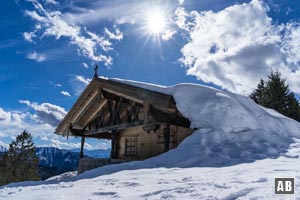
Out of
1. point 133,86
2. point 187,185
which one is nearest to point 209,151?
point 187,185

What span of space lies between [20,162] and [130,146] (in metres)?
25.5

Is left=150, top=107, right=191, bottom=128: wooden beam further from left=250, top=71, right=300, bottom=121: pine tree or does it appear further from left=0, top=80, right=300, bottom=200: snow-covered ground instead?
left=250, top=71, right=300, bottom=121: pine tree

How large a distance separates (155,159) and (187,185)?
3.95 meters

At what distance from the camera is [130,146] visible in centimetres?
1744

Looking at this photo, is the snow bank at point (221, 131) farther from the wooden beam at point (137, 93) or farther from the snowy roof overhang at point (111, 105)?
the snowy roof overhang at point (111, 105)

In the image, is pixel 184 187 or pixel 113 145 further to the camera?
pixel 113 145

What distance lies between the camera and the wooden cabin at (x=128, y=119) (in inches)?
476

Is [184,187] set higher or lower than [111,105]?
lower

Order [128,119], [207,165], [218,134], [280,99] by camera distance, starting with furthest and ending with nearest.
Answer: [280,99] → [128,119] → [218,134] → [207,165]

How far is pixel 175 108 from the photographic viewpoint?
39.5 ft

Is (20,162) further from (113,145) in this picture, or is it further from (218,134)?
(218,134)

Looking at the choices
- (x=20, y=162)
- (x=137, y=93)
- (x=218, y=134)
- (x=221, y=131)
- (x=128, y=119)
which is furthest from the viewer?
(x=20, y=162)

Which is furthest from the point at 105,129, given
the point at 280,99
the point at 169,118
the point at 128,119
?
the point at 280,99

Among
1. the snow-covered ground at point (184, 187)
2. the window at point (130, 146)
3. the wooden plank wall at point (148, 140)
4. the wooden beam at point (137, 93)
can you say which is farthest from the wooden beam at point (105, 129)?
the snow-covered ground at point (184, 187)
